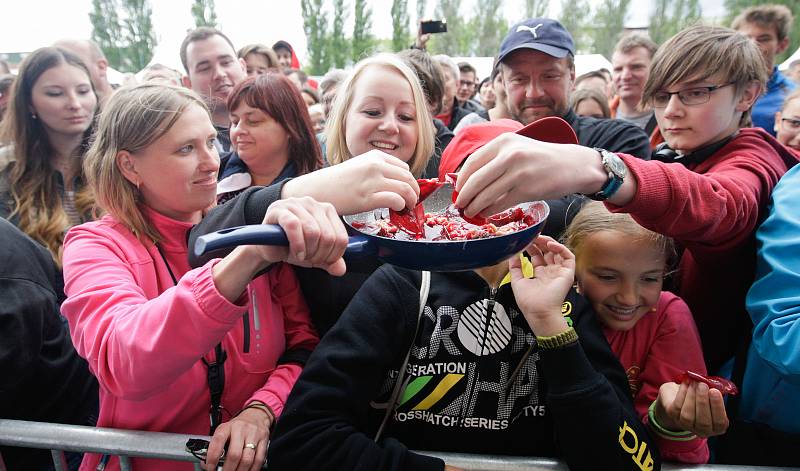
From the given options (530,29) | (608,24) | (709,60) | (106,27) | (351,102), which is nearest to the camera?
(709,60)

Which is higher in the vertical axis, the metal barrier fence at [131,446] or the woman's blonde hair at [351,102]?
the woman's blonde hair at [351,102]

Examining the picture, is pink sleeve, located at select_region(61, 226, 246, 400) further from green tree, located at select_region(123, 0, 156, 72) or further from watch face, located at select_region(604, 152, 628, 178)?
green tree, located at select_region(123, 0, 156, 72)

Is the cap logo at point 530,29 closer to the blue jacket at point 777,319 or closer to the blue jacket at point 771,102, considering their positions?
the blue jacket at point 777,319

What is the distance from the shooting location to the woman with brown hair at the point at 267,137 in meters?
2.30

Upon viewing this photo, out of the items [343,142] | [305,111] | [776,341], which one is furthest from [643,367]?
[305,111]

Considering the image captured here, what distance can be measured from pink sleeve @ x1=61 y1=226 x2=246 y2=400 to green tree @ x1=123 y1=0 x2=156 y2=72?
3571 centimetres

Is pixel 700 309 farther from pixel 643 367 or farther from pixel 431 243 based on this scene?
pixel 431 243

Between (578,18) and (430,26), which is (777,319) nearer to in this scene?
(430,26)

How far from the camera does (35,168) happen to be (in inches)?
98.2

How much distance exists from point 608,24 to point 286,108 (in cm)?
4594

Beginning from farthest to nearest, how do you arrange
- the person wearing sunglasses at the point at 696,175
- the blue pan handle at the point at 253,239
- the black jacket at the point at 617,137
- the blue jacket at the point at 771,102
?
1. the blue jacket at the point at 771,102
2. the black jacket at the point at 617,137
3. the person wearing sunglasses at the point at 696,175
4. the blue pan handle at the point at 253,239

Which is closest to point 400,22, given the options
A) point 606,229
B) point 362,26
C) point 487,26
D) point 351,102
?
point 362,26

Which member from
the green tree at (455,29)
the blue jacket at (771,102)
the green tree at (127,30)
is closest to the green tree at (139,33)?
the green tree at (127,30)

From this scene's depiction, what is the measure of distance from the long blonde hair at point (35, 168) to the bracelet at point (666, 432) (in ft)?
7.67
